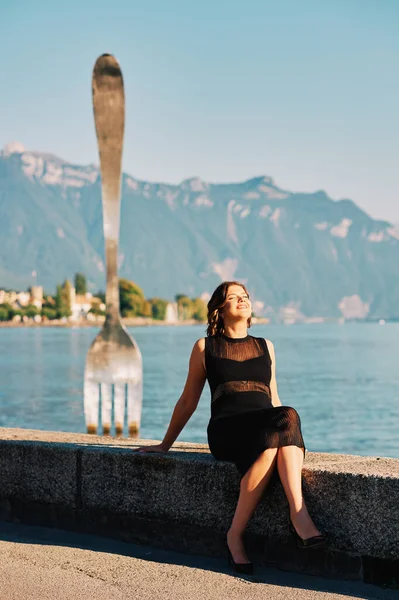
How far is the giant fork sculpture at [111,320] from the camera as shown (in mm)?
8820

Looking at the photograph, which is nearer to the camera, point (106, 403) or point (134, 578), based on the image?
point (134, 578)

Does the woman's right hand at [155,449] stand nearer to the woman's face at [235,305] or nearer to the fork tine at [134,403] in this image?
the woman's face at [235,305]

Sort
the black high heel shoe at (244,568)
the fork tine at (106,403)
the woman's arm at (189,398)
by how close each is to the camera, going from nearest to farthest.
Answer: the black high heel shoe at (244,568) → the woman's arm at (189,398) → the fork tine at (106,403)

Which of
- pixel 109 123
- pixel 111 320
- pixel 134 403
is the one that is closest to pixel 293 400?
pixel 134 403

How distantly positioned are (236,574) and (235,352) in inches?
48.0

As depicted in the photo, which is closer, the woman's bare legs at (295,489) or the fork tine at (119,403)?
the woman's bare legs at (295,489)

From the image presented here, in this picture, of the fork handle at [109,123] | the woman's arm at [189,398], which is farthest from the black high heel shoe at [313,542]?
the fork handle at [109,123]

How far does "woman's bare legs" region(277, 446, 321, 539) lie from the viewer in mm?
5191

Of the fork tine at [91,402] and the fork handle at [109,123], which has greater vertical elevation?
the fork handle at [109,123]

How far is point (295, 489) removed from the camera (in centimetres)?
520

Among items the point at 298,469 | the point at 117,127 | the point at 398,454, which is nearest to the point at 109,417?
the point at 117,127

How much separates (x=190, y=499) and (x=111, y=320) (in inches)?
132

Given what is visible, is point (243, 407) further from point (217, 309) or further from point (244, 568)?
point (244, 568)

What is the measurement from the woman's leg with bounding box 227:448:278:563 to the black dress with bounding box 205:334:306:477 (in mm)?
42
